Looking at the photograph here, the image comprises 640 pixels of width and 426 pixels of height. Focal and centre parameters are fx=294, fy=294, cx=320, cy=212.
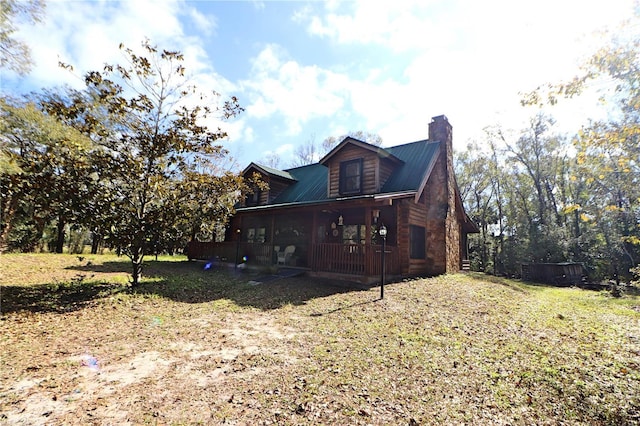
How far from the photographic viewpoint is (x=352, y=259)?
432 inches

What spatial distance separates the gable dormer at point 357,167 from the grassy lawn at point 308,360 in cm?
636

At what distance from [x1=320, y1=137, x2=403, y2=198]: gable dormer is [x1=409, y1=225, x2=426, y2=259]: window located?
8.17 ft

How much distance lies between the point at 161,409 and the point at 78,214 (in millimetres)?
6867

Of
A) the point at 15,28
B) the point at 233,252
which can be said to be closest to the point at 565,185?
the point at 233,252

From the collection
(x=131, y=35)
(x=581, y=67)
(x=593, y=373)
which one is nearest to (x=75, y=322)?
(x=131, y=35)

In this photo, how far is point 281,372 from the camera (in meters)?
4.11

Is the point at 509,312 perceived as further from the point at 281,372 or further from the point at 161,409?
the point at 161,409

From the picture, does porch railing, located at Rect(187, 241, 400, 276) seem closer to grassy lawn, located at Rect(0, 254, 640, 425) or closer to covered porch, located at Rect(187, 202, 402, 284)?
covered porch, located at Rect(187, 202, 402, 284)

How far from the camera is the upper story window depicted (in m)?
13.6

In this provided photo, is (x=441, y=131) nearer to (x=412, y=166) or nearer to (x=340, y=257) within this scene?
(x=412, y=166)

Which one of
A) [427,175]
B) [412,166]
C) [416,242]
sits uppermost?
[412,166]

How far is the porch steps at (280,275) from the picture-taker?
10992mm

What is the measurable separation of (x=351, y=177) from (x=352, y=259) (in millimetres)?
4473

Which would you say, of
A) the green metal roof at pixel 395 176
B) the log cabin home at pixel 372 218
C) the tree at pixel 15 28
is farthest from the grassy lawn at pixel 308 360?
the tree at pixel 15 28
